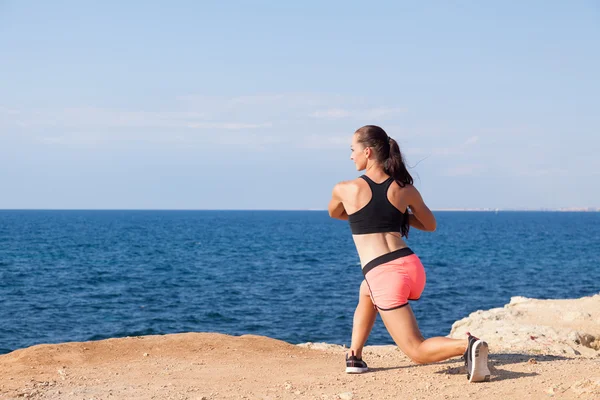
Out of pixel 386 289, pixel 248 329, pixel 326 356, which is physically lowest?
pixel 248 329

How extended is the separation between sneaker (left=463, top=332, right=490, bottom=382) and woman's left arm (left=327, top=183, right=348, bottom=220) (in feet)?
5.32

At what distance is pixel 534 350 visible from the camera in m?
8.07

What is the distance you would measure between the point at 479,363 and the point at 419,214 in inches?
55.5

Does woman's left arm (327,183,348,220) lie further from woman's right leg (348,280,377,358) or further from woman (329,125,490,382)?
woman's right leg (348,280,377,358)

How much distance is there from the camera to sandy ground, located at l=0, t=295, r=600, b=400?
18.1ft

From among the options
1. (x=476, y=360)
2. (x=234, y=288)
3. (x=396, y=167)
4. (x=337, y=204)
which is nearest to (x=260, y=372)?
(x=337, y=204)

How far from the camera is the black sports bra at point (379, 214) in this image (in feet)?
19.3

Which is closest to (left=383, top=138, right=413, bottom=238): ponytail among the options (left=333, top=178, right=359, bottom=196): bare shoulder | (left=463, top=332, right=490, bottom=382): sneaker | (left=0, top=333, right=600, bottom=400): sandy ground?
(left=333, top=178, right=359, bottom=196): bare shoulder

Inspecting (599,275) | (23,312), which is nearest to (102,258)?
(23,312)

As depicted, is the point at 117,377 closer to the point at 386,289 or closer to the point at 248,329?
the point at 386,289

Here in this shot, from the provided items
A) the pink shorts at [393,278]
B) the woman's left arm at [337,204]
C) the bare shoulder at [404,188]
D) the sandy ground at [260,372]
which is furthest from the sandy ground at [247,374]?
the bare shoulder at [404,188]

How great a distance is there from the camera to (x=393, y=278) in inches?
229

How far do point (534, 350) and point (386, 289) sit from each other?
3244 millimetres

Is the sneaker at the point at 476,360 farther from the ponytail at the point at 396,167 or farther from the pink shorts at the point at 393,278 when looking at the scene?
the ponytail at the point at 396,167
